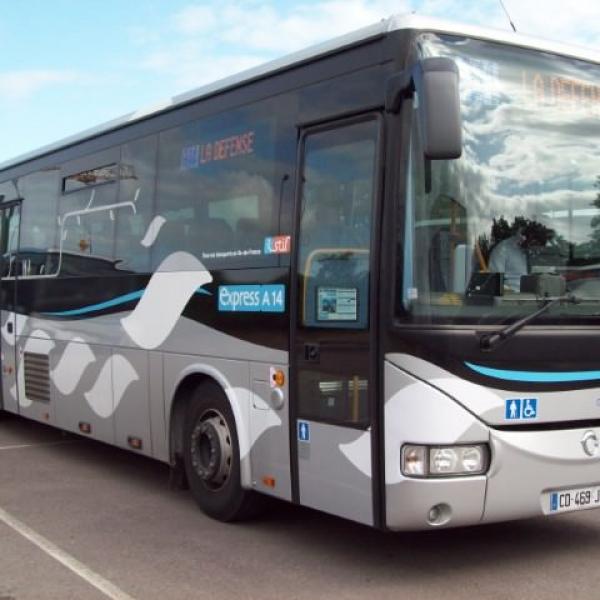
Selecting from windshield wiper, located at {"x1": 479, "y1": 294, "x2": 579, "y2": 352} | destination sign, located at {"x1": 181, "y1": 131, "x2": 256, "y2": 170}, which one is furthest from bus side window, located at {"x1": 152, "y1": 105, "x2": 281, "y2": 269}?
windshield wiper, located at {"x1": 479, "y1": 294, "x2": 579, "y2": 352}

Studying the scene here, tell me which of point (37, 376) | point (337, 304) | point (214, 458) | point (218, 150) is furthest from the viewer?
point (37, 376)

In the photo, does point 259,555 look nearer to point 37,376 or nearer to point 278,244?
point 278,244

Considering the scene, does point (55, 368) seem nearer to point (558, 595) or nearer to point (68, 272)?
point (68, 272)

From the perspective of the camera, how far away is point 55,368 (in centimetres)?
915

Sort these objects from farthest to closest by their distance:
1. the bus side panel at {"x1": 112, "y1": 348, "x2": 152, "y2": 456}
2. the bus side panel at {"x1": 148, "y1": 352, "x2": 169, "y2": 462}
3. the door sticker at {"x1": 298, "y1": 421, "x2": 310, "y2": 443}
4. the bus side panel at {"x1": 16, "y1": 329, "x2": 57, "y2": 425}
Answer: the bus side panel at {"x1": 16, "y1": 329, "x2": 57, "y2": 425}, the bus side panel at {"x1": 112, "y1": 348, "x2": 152, "y2": 456}, the bus side panel at {"x1": 148, "y1": 352, "x2": 169, "y2": 462}, the door sticker at {"x1": 298, "y1": 421, "x2": 310, "y2": 443}

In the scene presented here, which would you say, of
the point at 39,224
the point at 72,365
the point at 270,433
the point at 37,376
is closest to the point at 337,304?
the point at 270,433

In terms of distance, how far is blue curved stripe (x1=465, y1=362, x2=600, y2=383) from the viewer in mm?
5012

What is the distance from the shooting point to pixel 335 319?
5.44 meters

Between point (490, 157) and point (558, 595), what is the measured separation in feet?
8.33

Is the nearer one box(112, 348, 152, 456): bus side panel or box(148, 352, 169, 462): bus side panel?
box(148, 352, 169, 462): bus side panel

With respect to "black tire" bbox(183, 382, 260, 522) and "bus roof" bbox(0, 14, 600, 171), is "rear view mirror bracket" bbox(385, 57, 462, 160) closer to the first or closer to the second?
"bus roof" bbox(0, 14, 600, 171)

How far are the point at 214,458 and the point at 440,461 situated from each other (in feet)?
7.36

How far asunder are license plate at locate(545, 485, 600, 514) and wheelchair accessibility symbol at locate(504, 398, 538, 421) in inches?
19.2

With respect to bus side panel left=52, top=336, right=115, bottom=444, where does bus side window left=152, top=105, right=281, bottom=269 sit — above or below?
above
